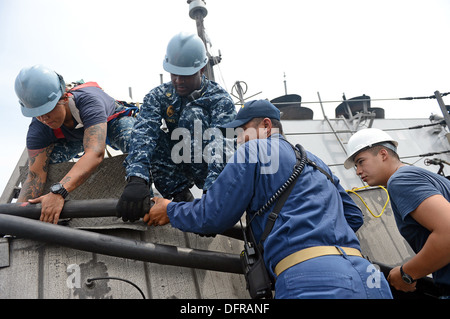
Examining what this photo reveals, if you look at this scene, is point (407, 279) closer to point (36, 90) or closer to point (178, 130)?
point (178, 130)

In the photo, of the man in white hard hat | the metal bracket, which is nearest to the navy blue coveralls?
the man in white hard hat

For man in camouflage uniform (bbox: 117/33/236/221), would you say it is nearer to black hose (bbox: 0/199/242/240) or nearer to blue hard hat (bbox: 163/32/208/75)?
blue hard hat (bbox: 163/32/208/75)

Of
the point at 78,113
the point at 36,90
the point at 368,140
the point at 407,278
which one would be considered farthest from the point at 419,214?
the point at 36,90

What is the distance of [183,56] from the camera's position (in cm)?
291

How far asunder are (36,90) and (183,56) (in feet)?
4.05

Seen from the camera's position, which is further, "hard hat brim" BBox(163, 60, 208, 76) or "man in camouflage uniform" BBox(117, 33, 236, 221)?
"hard hat brim" BBox(163, 60, 208, 76)

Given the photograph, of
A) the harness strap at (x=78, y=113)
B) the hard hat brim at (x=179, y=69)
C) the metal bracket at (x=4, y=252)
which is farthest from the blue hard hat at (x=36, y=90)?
the metal bracket at (x=4, y=252)

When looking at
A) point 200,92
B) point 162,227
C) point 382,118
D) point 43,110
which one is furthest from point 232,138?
point 382,118

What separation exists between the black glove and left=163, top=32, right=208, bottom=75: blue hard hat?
1183 mm

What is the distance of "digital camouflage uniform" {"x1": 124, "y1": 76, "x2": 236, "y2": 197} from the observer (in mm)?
2740

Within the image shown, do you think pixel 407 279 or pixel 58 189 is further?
pixel 58 189

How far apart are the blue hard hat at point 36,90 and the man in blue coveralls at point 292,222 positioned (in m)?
1.49

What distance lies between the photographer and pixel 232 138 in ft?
8.77
